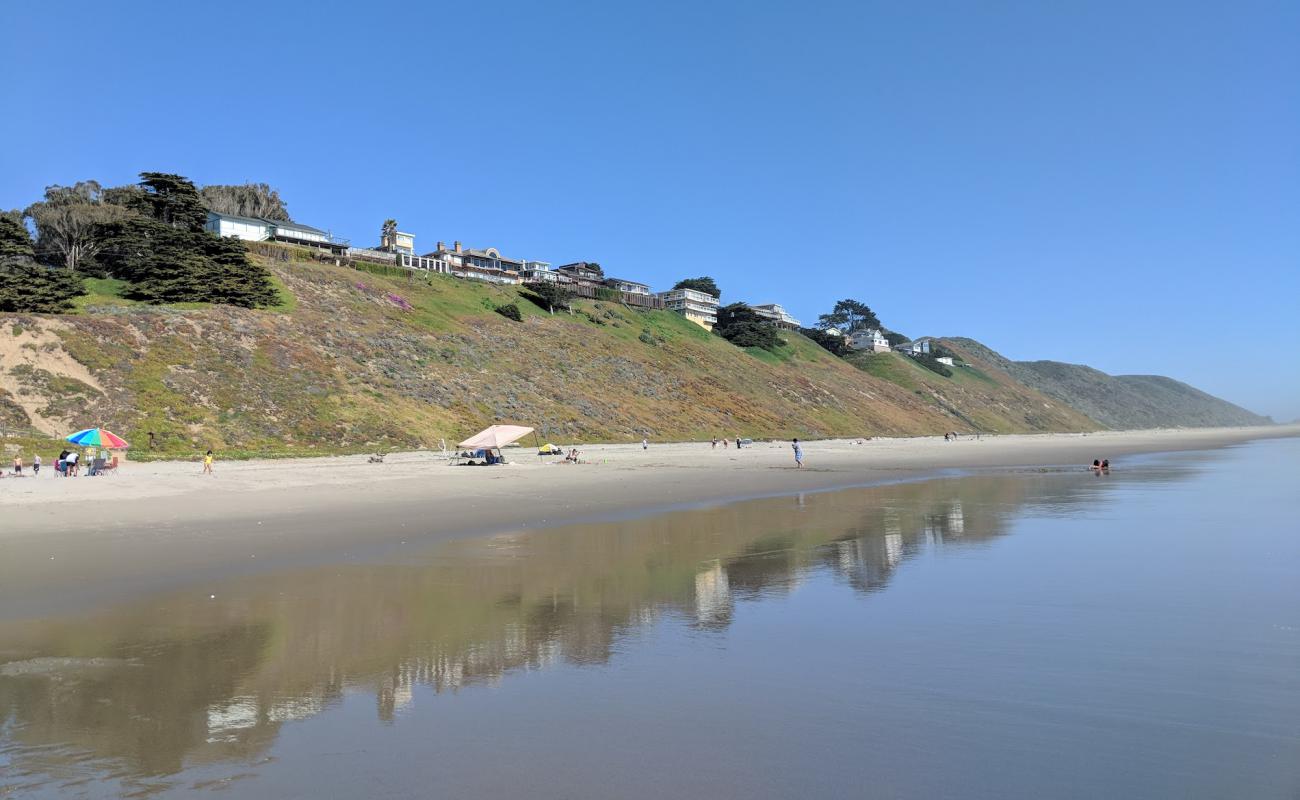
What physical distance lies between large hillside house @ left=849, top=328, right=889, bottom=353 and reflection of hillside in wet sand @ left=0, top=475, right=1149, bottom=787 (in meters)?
143

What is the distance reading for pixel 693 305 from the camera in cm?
13175

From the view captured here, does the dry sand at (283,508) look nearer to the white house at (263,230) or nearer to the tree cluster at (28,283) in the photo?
the tree cluster at (28,283)

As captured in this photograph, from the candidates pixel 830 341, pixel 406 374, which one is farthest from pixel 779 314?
pixel 406 374

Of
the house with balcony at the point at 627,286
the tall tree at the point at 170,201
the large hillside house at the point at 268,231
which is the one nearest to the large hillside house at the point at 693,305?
the house with balcony at the point at 627,286

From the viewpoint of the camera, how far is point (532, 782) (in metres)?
5.56

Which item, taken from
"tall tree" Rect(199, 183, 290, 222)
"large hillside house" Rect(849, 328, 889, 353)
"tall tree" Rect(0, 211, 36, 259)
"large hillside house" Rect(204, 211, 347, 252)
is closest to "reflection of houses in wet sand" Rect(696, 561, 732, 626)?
"tall tree" Rect(0, 211, 36, 259)

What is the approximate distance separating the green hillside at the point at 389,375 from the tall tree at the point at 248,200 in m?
30.5

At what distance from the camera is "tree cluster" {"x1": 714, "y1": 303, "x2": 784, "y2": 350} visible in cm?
11700

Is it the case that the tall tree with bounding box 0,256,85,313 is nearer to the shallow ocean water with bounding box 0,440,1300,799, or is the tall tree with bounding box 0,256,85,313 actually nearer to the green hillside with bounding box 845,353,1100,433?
the shallow ocean water with bounding box 0,440,1300,799

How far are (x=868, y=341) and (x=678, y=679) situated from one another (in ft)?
516

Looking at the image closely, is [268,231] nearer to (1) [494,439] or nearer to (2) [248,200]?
(2) [248,200]

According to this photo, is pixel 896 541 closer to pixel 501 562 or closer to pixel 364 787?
pixel 501 562

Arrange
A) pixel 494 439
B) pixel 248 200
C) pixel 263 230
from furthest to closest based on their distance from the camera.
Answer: pixel 248 200, pixel 263 230, pixel 494 439

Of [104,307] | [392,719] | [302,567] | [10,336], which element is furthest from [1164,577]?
[104,307]
